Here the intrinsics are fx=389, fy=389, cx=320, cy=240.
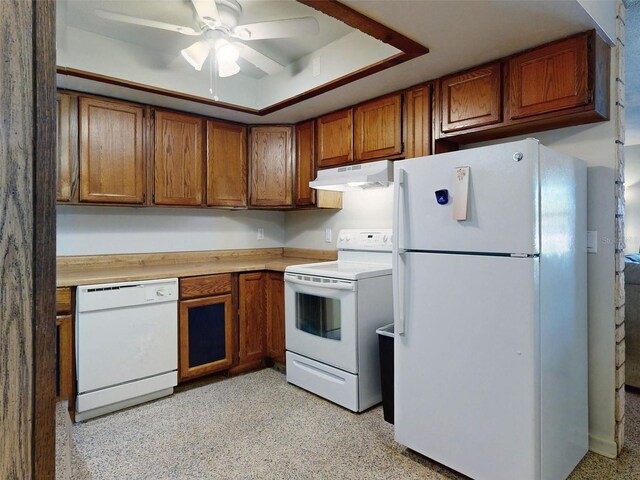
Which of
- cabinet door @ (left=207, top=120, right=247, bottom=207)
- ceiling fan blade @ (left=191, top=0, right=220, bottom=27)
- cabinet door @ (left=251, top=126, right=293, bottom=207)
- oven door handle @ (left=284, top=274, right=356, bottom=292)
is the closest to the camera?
ceiling fan blade @ (left=191, top=0, right=220, bottom=27)

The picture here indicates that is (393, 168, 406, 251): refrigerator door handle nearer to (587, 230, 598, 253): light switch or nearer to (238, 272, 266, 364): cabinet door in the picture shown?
(587, 230, 598, 253): light switch

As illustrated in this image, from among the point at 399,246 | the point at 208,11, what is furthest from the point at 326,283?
the point at 208,11

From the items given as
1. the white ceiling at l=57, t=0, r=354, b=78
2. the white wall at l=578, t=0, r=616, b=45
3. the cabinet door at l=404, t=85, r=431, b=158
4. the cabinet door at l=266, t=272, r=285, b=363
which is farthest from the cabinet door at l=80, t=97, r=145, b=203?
the white wall at l=578, t=0, r=616, b=45

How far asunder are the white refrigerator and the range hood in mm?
723

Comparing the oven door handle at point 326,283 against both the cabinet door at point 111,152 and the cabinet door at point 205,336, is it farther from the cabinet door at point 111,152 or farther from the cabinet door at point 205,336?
the cabinet door at point 111,152

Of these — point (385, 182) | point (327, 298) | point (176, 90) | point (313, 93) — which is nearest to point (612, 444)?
point (327, 298)

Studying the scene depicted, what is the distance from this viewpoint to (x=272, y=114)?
3379 mm

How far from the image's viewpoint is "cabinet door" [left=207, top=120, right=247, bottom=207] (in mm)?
3373

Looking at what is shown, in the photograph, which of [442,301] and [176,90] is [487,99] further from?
[176,90]

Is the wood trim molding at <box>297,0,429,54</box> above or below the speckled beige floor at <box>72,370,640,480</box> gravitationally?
above

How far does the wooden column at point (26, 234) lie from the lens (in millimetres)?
427

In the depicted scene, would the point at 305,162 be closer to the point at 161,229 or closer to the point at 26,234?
the point at 161,229

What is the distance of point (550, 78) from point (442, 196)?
92cm

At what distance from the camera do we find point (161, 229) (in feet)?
11.2
